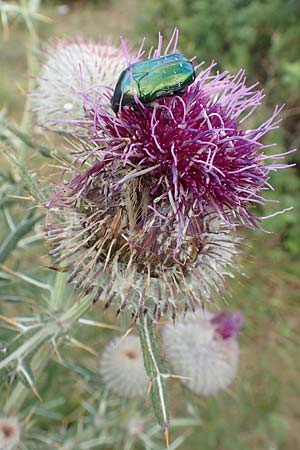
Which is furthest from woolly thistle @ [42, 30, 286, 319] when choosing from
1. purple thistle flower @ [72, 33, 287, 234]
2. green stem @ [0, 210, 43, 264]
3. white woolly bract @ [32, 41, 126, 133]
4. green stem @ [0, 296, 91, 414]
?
white woolly bract @ [32, 41, 126, 133]

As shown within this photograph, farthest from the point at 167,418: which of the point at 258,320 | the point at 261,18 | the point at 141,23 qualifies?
the point at 141,23

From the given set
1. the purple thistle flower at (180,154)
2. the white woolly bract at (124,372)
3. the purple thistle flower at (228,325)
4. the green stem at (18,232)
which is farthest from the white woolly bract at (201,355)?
the purple thistle flower at (180,154)

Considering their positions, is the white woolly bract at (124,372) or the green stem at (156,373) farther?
the white woolly bract at (124,372)

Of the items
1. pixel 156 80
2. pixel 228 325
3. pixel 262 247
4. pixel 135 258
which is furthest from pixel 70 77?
pixel 262 247

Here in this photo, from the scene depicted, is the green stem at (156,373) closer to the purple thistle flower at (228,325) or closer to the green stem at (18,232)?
the green stem at (18,232)

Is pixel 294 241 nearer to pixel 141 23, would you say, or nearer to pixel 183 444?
pixel 183 444

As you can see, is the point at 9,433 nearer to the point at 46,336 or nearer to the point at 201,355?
the point at 46,336

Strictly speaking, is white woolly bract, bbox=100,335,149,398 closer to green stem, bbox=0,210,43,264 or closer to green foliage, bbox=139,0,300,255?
green stem, bbox=0,210,43,264
